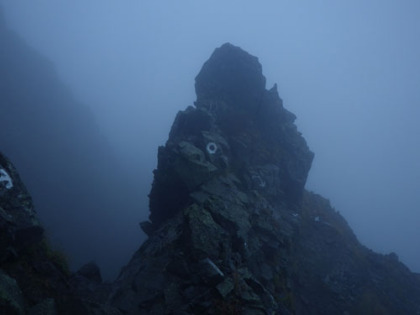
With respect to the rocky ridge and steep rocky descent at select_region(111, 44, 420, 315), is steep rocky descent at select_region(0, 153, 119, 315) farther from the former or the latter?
steep rocky descent at select_region(111, 44, 420, 315)

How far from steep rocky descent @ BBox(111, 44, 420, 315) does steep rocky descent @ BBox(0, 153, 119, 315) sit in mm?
4616

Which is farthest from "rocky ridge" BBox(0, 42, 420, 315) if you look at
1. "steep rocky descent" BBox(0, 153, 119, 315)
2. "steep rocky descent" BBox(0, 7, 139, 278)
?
"steep rocky descent" BBox(0, 7, 139, 278)

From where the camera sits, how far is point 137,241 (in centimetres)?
7494

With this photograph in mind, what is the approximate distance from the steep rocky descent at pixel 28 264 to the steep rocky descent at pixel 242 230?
4616mm

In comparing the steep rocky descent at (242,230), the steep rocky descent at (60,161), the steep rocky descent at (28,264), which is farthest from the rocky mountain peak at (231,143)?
the steep rocky descent at (60,161)

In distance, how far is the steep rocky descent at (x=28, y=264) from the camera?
41.4ft

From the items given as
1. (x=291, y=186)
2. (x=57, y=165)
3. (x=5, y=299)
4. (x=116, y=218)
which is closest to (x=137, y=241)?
(x=116, y=218)

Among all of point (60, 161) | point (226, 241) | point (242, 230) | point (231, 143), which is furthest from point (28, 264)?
point (60, 161)

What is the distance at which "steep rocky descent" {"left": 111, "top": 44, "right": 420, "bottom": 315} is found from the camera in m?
18.2

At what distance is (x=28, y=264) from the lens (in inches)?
587

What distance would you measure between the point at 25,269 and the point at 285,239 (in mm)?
24527

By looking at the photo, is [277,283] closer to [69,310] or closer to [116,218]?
[69,310]

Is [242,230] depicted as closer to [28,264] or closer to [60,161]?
[28,264]

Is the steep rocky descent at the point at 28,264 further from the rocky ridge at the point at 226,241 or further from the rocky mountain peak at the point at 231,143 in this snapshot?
the rocky mountain peak at the point at 231,143
